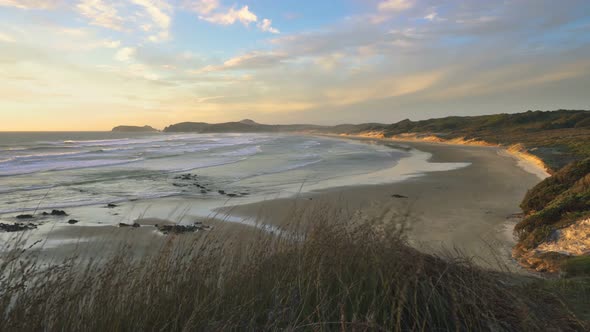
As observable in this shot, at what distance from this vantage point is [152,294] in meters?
3.43

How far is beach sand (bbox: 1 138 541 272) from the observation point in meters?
7.75

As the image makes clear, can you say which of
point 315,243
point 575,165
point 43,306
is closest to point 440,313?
point 315,243

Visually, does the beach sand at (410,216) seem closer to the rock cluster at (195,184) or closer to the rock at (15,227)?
the rock at (15,227)

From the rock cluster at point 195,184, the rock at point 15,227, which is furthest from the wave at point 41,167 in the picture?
the rock at point 15,227

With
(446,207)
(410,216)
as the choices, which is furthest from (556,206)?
(446,207)

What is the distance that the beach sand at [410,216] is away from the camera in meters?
7.75

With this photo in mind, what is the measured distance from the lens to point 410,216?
1170 cm

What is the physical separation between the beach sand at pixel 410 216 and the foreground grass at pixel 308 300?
120cm

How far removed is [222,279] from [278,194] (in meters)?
12.5

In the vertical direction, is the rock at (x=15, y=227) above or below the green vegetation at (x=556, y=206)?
below

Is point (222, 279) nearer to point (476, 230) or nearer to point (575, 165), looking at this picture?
point (476, 230)

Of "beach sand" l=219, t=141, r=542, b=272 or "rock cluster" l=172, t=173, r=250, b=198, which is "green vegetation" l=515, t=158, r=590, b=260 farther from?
"rock cluster" l=172, t=173, r=250, b=198

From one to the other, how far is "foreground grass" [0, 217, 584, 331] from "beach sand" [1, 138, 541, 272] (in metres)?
1.20

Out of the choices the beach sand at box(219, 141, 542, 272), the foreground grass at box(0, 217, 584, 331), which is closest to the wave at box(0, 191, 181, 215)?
the beach sand at box(219, 141, 542, 272)
